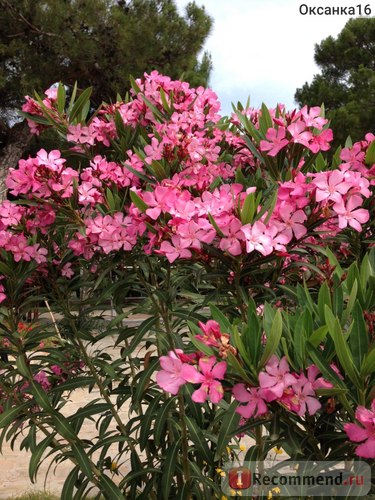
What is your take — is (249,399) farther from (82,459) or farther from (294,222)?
(82,459)

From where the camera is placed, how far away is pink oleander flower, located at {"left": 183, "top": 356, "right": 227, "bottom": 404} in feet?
3.13

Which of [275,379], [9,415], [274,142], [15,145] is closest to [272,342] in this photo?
[275,379]

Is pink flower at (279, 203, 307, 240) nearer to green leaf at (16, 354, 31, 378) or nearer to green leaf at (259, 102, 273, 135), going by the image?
green leaf at (259, 102, 273, 135)

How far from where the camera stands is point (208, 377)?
0.96 m

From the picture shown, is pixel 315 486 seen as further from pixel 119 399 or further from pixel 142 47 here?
pixel 142 47

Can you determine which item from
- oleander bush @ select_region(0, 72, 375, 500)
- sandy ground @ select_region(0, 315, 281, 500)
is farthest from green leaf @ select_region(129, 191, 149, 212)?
sandy ground @ select_region(0, 315, 281, 500)

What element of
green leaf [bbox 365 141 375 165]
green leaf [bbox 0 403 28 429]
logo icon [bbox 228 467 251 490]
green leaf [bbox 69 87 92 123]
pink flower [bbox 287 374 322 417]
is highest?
green leaf [bbox 69 87 92 123]

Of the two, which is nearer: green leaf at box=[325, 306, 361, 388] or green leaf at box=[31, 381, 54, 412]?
green leaf at box=[325, 306, 361, 388]

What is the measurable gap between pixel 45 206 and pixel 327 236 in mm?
784

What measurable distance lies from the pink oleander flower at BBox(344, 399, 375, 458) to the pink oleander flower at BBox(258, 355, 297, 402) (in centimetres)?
12

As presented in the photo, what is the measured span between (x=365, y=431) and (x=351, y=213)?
553 millimetres

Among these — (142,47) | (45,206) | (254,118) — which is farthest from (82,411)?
(142,47)

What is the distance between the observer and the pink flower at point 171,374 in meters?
0.98

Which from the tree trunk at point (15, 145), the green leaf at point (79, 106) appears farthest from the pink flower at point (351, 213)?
the tree trunk at point (15, 145)
